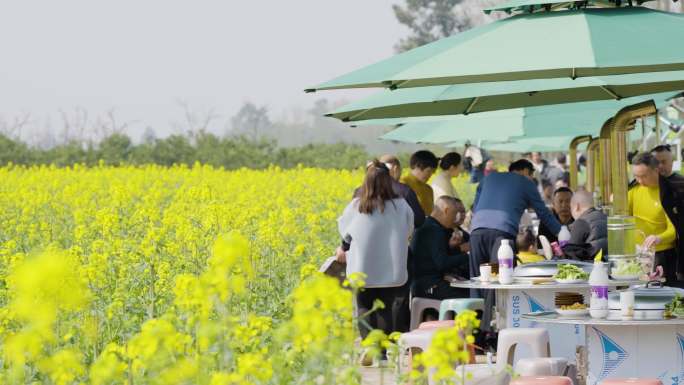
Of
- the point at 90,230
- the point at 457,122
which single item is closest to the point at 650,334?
the point at 90,230

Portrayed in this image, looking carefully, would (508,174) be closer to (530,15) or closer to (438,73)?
(530,15)

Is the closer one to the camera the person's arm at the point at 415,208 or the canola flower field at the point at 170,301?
the canola flower field at the point at 170,301

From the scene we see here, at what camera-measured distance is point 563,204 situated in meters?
11.2

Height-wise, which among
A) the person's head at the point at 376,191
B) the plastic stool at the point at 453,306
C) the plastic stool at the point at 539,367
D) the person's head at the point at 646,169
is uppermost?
the person's head at the point at 646,169

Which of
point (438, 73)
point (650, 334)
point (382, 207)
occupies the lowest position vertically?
point (650, 334)

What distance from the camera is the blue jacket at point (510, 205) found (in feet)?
31.1

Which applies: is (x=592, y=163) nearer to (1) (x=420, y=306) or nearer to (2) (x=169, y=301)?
(1) (x=420, y=306)

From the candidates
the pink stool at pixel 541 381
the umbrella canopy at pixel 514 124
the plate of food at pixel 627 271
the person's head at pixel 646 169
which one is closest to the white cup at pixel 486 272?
the plate of food at pixel 627 271

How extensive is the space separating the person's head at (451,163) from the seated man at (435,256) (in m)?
2.21

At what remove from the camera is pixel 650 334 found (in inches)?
237

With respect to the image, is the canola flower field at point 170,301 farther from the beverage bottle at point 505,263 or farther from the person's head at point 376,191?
the beverage bottle at point 505,263

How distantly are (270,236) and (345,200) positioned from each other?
377 inches

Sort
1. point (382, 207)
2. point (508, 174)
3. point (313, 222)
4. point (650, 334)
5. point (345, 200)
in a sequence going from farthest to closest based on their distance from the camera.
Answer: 1. point (345, 200)
2. point (313, 222)
3. point (508, 174)
4. point (382, 207)
5. point (650, 334)

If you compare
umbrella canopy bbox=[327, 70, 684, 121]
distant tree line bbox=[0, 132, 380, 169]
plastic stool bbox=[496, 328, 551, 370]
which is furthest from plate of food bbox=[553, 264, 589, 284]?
distant tree line bbox=[0, 132, 380, 169]
